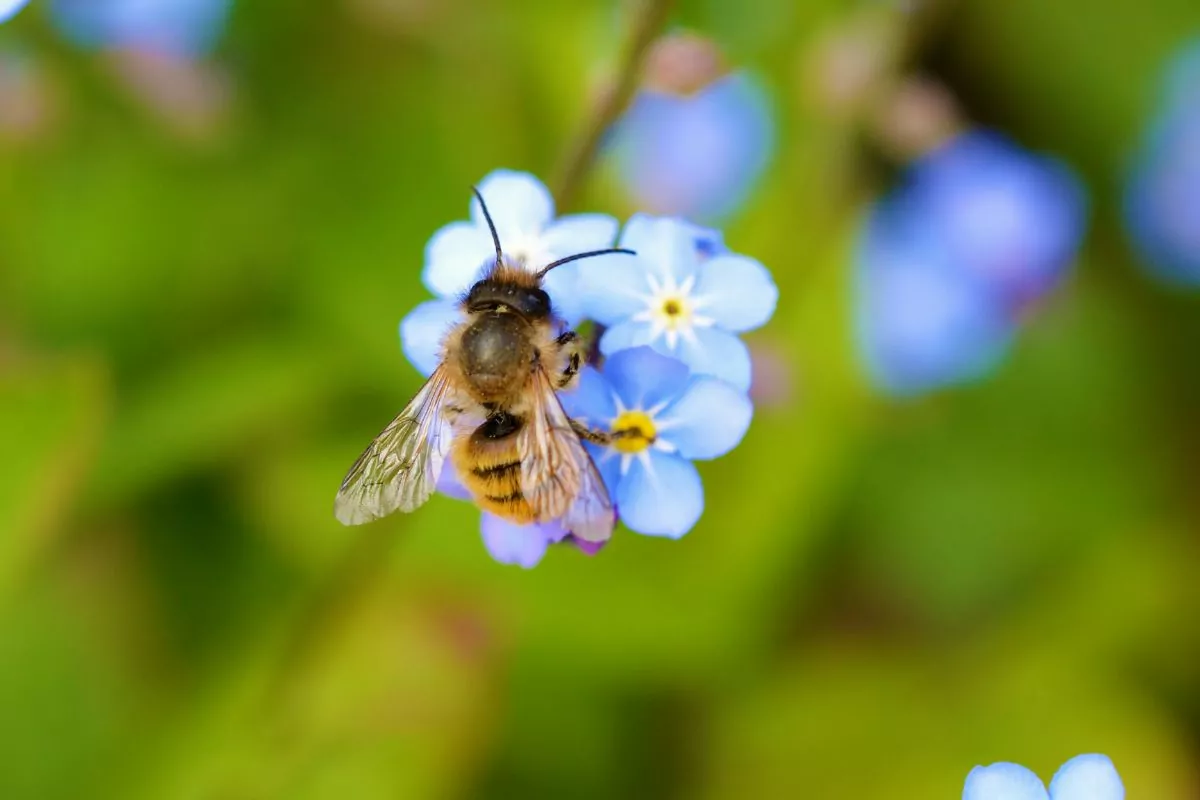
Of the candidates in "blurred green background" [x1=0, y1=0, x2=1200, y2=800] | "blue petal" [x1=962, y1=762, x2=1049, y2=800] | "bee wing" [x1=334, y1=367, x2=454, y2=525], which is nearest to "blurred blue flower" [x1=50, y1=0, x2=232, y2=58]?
"blurred green background" [x1=0, y1=0, x2=1200, y2=800]

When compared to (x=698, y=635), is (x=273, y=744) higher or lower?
lower

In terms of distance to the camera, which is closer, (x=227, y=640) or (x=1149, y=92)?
(x=227, y=640)

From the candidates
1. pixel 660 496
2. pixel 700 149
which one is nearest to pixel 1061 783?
pixel 660 496

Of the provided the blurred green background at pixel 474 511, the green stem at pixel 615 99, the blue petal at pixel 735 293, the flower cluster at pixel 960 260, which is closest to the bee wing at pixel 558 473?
the blue petal at pixel 735 293

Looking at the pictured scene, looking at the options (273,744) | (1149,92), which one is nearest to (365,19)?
(273,744)

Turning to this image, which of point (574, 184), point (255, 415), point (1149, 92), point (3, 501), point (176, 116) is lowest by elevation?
Result: point (3, 501)

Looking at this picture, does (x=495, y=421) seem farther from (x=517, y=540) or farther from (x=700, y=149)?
(x=700, y=149)

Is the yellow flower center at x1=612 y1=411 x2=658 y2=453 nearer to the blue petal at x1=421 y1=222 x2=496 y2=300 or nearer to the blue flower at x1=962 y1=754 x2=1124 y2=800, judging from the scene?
the blue petal at x1=421 y1=222 x2=496 y2=300

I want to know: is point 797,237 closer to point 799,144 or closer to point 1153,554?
point 799,144
